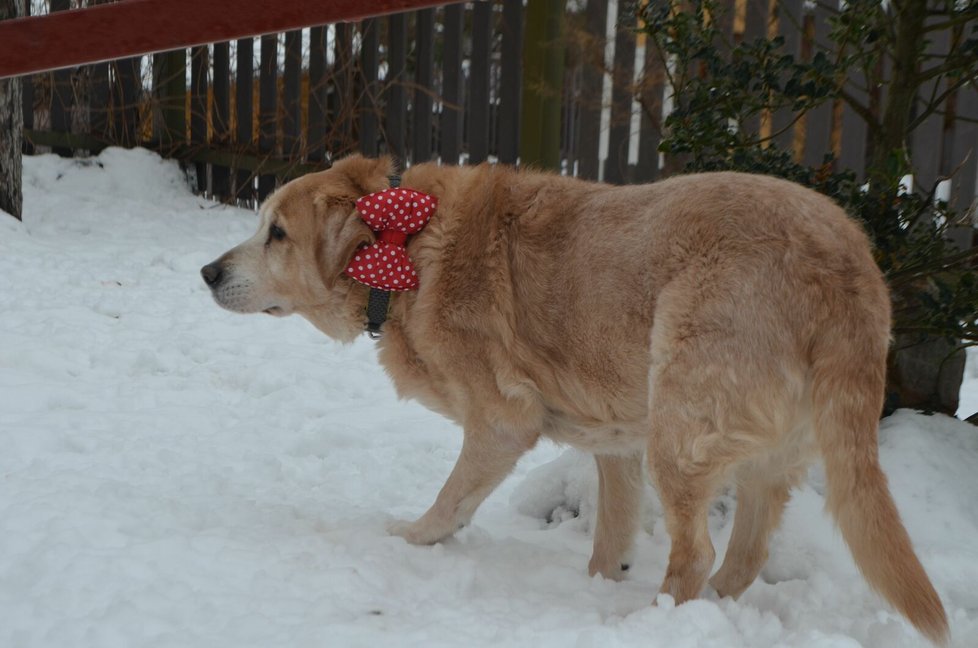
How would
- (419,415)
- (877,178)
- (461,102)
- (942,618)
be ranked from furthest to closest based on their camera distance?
(461,102) < (419,415) < (877,178) < (942,618)

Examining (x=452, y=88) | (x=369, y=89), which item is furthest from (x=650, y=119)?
(x=369, y=89)

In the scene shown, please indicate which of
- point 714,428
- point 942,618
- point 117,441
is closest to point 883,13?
point 714,428

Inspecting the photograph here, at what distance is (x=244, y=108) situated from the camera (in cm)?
952

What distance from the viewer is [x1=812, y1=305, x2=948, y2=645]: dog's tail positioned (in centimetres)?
267

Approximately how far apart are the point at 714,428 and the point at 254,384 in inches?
122

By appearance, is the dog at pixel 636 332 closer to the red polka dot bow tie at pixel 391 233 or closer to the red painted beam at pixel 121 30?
the red polka dot bow tie at pixel 391 233

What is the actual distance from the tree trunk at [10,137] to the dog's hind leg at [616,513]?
5316 millimetres

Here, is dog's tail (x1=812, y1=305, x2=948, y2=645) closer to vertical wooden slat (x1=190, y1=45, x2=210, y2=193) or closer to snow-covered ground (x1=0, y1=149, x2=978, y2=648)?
snow-covered ground (x1=0, y1=149, x2=978, y2=648)

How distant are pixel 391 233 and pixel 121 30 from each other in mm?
1688

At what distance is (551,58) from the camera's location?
290 inches

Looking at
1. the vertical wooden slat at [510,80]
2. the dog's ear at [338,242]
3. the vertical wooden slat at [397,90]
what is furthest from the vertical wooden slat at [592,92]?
the dog's ear at [338,242]

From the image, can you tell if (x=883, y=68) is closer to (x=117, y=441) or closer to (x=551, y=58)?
(x=551, y=58)

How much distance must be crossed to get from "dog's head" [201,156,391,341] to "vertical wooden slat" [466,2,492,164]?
407cm

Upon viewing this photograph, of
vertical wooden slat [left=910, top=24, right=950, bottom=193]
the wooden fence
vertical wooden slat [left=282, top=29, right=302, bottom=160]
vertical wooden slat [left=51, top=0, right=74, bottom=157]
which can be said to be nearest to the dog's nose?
the wooden fence
